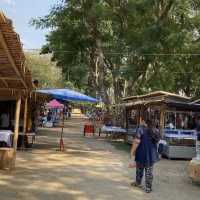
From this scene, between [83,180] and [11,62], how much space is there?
3239 mm

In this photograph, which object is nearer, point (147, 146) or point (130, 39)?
point (147, 146)

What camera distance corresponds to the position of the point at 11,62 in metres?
11.0

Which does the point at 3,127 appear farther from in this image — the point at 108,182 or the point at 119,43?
the point at 119,43

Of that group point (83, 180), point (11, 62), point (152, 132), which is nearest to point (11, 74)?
point (11, 62)

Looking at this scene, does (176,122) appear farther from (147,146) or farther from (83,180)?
(147,146)

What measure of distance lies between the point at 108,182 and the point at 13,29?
4.94m

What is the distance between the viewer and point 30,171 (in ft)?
43.5

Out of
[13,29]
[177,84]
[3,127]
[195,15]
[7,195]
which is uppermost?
[195,15]

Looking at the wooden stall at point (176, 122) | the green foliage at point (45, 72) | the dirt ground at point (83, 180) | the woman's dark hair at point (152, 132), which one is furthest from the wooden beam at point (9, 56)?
the green foliage at point (45, 72)

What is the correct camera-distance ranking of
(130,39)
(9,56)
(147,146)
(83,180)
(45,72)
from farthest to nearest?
1. (45,72)
2. (130,39)
3. (83,180)
4. (147,146)
5. (9,56)

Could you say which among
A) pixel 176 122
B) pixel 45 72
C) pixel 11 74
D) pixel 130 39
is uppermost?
pixel 45 72

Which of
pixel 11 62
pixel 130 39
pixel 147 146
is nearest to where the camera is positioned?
pixel 147 146

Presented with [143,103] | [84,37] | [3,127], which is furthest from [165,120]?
[84,37]

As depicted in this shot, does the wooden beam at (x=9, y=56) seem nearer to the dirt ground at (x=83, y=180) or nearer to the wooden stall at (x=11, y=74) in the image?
the wooden stall at (x=11, y=74)
